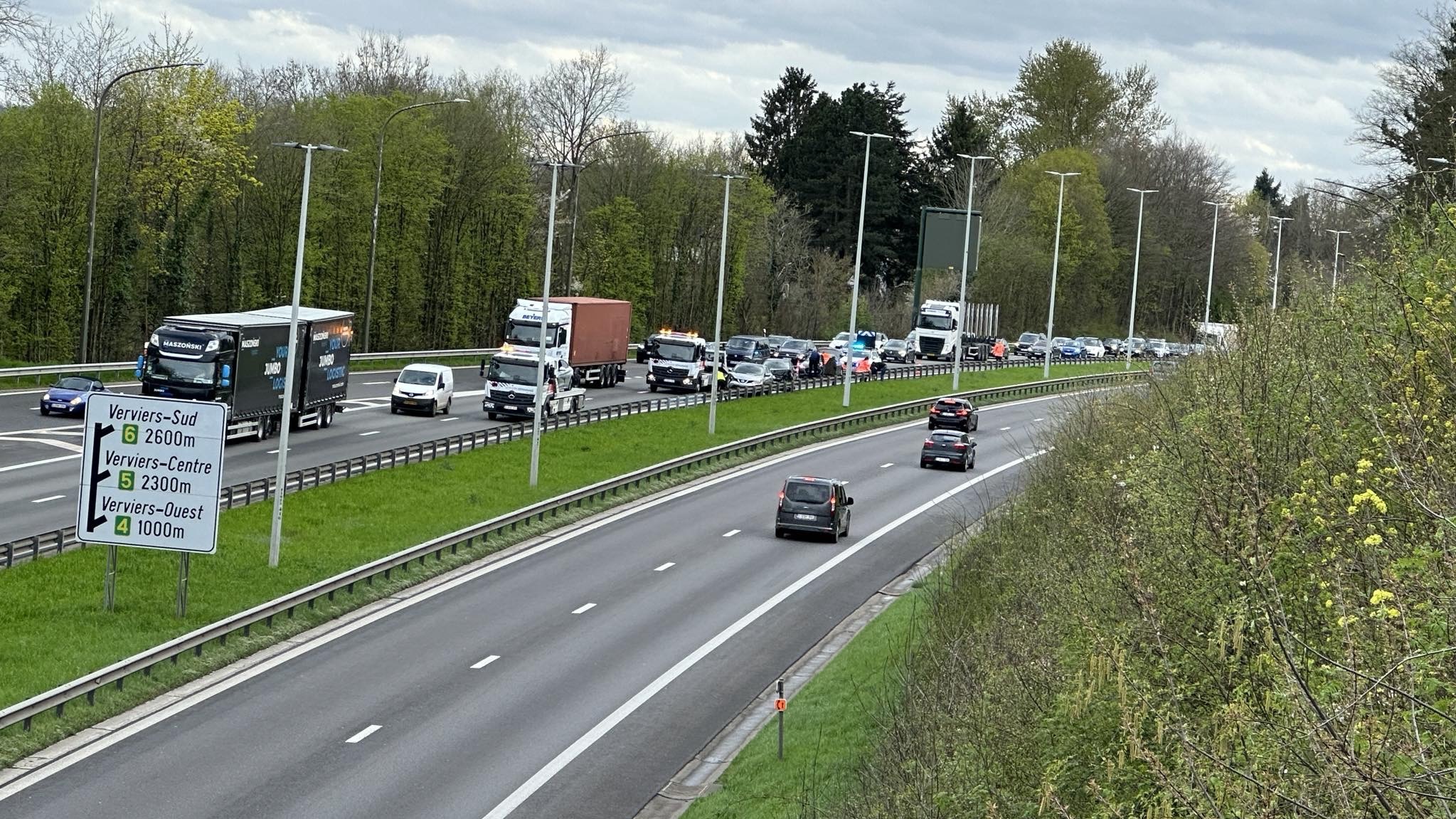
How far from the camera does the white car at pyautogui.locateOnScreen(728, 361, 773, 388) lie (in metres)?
72.1

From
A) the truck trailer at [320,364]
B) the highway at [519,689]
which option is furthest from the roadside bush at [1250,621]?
the truck trailer at [320,364]

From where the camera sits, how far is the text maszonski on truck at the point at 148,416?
97.9 ft

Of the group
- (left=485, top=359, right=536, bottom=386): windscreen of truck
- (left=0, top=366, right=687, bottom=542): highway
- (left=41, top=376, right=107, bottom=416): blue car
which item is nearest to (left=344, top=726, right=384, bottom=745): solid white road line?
(left=0, top=366, right=687, bottom=542): highway

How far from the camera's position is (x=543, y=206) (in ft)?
340

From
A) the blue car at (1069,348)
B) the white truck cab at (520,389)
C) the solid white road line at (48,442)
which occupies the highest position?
the blue car at (1069,348)

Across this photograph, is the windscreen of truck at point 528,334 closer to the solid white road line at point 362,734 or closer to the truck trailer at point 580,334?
the truck trailer at point 580,334

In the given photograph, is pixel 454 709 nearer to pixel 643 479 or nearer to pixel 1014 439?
pixel 643 479

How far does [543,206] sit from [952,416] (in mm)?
46939

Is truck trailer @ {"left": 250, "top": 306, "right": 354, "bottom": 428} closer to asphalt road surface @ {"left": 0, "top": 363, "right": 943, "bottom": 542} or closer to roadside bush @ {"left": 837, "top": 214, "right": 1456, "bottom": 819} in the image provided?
asphalt road surface @ {"left": 0, "top": 363, "right": 943, "bottom": 542}

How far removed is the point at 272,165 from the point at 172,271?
468 inches

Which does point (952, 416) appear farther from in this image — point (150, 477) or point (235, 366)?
point (150, 477)

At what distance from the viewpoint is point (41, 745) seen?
73.9ft

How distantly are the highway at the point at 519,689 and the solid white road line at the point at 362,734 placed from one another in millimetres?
62

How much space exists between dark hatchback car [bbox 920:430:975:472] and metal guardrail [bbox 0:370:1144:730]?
464cm
